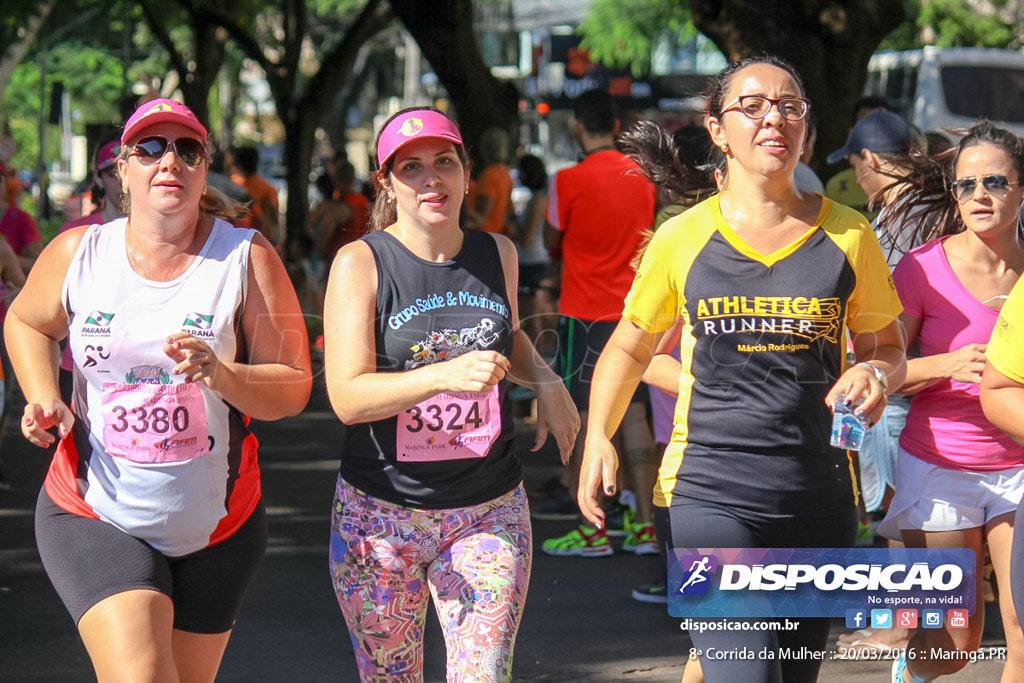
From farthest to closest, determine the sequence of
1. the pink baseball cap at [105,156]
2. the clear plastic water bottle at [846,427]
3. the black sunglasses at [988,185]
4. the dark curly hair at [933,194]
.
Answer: the pink baseball cap at [105,156]
the dark curly hair at [933,194]
the black sunglasses at [988,185]
the clear plastic water bottle at [846,427]

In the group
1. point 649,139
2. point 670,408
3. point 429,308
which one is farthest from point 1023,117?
point 429,308

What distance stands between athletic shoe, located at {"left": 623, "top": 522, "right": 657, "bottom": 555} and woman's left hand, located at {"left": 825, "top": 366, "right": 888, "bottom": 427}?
4089 millimetres

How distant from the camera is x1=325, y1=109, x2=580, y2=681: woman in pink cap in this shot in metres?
3.63

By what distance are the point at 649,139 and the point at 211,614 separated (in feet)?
7.21

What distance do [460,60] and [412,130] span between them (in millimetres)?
11396

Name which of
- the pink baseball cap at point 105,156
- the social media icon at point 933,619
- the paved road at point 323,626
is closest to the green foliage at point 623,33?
the paved road at point 323,626

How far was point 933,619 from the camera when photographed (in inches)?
175

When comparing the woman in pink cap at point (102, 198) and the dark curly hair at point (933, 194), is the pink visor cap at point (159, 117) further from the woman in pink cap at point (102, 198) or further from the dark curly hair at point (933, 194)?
the dark curly hair at point (933, 194)

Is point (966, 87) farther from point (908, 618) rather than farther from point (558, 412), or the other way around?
point (558, 412)

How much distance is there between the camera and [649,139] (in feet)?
15.7

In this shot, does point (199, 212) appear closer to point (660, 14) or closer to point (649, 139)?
point (649, 139)

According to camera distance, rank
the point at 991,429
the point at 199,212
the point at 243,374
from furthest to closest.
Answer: the point at 991,429 → the point at 199,212 → the point at 243,374

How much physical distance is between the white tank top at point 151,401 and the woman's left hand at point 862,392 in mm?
1531

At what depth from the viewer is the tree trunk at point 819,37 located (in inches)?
430
